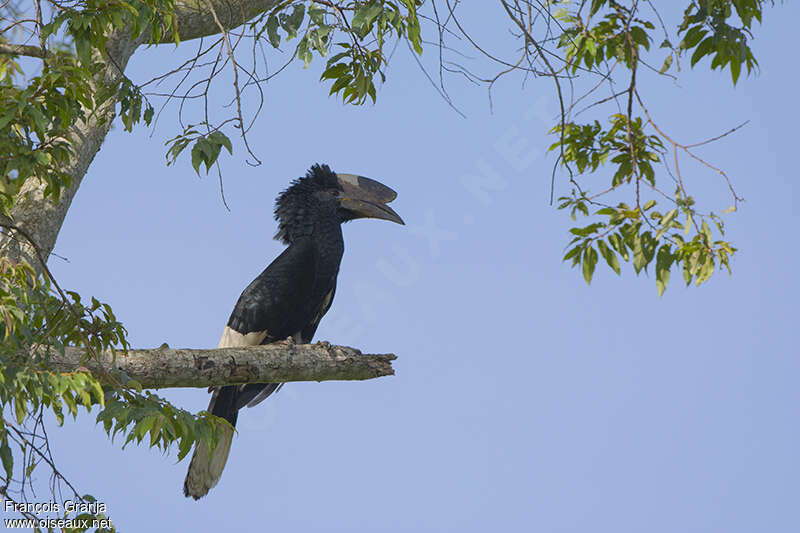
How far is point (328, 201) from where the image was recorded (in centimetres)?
574

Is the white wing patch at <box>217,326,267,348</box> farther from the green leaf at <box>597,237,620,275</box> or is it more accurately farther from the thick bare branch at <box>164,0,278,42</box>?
the green leaf at <box>597,237,620,275</box>

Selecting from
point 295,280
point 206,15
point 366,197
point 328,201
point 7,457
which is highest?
point 206,15

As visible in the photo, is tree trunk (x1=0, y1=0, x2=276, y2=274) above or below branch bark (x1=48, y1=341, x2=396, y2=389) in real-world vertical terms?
above

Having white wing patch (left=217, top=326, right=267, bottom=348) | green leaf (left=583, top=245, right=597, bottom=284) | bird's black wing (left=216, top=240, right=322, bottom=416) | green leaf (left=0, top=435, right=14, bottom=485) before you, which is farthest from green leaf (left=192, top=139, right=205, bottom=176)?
white wing patch (left=217, top=326, right=267, bottom=348)

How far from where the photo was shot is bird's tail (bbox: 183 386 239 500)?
4840mm

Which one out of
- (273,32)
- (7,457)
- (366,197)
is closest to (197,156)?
(273,32)

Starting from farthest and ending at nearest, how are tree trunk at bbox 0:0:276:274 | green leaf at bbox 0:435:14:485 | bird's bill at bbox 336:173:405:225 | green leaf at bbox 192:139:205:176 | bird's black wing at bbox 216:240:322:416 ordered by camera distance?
bird's bill at bbox 336:173:405:225 → bird's black wing at bbox 216:240:322:416 → tree trunk at bbox 0:0:276:274 → green leaf at bbox 192:139:205:176 → green leaf at bbox 0:435:14:485

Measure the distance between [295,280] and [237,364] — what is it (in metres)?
1.29

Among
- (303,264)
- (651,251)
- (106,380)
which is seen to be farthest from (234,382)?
(651,251)

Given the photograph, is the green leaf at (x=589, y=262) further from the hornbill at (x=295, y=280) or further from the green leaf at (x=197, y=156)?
the hornbill at (x=295, y=280)

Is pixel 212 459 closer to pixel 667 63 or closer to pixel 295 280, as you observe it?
pixel 295 280

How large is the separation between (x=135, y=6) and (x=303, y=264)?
8.13 ft

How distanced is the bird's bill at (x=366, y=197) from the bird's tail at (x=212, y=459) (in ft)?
4.98

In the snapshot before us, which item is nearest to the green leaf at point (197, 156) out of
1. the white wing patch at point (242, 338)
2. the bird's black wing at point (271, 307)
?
the bird's black wing at point (271, 307)
